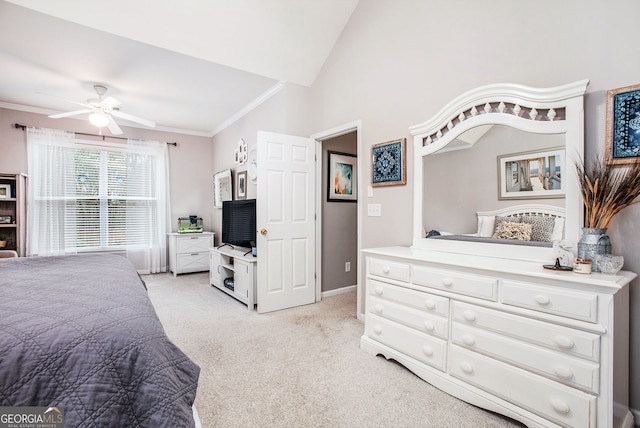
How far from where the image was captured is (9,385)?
78cm

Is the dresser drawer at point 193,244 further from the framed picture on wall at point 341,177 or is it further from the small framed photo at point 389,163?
the small framed photo at point 389,163

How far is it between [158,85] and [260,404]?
12.3ft

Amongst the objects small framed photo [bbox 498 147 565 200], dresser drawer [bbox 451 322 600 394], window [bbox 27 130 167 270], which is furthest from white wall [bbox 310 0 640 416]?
window [bbox 27 130 167 270]

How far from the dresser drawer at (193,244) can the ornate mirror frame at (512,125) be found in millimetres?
4054

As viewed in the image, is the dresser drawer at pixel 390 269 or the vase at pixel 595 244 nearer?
the vase at pixel 595 244

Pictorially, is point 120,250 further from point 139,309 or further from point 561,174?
point 561,174

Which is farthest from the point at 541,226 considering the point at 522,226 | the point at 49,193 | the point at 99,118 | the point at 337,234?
the point at 49,193

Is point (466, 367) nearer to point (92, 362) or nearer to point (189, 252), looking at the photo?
point (92, 362)

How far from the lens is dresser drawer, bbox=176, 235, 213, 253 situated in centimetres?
501

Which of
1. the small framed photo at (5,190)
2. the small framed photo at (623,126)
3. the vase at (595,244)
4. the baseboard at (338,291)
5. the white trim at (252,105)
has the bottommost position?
the baseboard at (338,291)

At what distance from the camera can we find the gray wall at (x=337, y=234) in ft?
12.2

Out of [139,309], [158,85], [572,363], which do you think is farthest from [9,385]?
[158,85]

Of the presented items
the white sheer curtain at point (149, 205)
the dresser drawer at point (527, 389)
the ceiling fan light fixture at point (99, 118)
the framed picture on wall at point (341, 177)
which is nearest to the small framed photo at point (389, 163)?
the framed picture on wall at point (341, 177)

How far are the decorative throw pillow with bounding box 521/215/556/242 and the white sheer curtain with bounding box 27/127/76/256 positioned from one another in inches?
231
